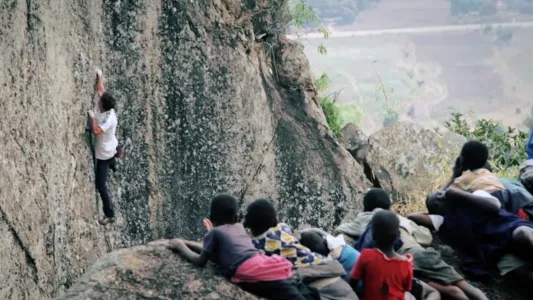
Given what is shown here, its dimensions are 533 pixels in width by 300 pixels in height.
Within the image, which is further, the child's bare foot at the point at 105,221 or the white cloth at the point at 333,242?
the child's bare foot at the point at 105,221

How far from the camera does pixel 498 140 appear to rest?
517 inches

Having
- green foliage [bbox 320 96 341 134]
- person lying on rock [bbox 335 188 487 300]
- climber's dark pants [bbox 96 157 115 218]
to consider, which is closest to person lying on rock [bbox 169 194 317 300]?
person lying on rock [bbox 335 188 487 300]

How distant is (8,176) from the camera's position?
7.15 meters

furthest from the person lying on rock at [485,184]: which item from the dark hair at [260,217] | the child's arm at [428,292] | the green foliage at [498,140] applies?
the green foliage at [498,140]

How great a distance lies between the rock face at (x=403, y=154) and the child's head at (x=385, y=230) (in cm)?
758

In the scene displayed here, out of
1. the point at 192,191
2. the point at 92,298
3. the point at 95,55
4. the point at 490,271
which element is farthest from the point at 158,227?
the point at 92,298

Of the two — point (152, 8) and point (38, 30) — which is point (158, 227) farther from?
point (38, 30)

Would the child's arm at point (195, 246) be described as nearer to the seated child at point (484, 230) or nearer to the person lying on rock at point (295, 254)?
the person lying on rock at point (295, 254)

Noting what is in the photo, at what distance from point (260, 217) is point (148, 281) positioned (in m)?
0.79

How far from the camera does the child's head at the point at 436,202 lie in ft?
20.8

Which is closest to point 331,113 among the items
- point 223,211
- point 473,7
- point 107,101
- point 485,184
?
point 107,101

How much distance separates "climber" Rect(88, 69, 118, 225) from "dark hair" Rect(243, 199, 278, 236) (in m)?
3.93

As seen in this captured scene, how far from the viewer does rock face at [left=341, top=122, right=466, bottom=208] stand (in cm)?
1270

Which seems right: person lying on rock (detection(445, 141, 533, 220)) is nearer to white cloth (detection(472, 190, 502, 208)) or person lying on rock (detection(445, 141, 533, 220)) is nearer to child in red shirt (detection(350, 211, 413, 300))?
white cloth (detection(472, 190, 502, 208))
